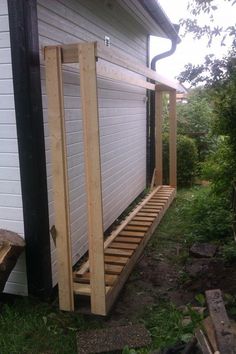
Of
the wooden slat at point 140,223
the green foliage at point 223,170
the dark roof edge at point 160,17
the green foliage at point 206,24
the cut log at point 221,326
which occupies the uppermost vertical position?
the dark roof edge at point 160,17

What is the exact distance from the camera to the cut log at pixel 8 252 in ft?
10.7

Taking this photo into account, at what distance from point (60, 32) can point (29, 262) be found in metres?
2.39

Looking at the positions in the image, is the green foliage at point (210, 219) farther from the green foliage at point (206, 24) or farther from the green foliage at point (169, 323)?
the green foliage at point (206, 24)

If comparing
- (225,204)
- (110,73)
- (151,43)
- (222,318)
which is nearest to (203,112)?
(151,43)

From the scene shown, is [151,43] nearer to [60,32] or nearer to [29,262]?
[60,32]

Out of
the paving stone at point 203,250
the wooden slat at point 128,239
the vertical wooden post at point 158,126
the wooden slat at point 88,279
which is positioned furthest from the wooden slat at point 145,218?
the vertical wooden post at point 158,126

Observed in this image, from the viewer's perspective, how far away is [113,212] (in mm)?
6199

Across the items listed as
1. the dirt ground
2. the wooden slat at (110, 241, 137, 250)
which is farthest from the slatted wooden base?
the dirt ground

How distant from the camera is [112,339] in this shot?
3.13 metres

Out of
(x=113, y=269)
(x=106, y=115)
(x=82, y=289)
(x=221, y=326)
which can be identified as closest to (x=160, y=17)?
(x=106, y=115)

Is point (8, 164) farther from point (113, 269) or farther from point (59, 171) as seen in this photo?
point (113, 269)

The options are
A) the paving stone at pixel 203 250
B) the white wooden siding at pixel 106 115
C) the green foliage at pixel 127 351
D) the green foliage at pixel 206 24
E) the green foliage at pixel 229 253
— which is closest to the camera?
the green foliage at pixel 127 351

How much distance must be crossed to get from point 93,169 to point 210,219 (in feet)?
9.88

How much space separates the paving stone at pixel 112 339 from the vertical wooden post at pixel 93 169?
10.3 inches
